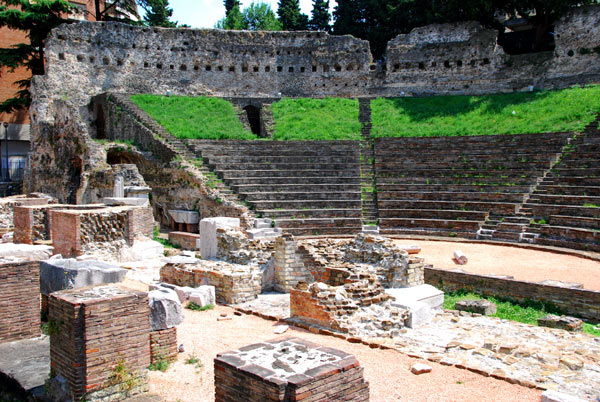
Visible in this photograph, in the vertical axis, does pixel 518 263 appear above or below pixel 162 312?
below

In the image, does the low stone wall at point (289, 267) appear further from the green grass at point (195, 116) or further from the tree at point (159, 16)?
the tree at point (159, 16)

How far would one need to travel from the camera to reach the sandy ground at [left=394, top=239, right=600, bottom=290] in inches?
431

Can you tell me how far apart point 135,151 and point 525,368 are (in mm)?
17993

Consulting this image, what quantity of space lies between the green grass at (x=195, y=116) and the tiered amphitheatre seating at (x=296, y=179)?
1.06 m

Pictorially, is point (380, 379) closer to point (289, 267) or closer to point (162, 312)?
point (162, 312)

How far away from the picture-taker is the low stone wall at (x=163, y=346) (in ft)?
20.0

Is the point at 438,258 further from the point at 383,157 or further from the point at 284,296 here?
the point at 383,157

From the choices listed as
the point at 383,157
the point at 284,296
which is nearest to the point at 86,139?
the point at 383,157

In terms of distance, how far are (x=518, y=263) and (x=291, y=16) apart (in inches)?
1289

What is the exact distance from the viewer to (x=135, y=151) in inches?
827

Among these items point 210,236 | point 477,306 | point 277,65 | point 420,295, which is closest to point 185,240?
point 210,236

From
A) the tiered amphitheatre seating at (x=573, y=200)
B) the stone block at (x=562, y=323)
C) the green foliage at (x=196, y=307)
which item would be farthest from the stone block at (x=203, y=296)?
the tiered amphitheatre seating at (x=573, y=200)

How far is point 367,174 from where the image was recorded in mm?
19844

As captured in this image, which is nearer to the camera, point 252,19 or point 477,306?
point 477,306
